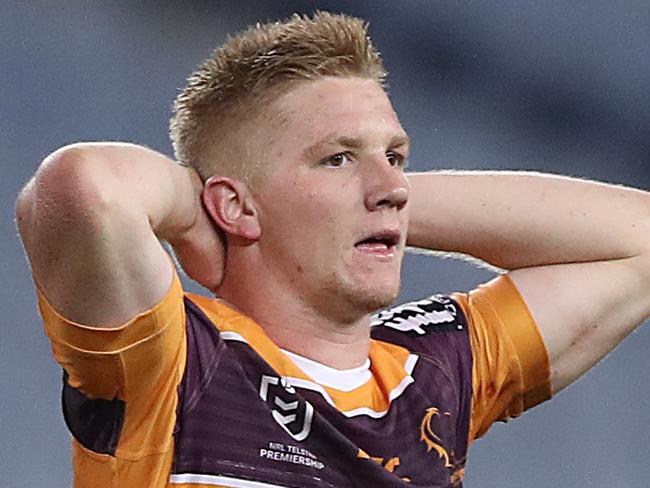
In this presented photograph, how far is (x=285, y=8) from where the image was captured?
221 centimetres

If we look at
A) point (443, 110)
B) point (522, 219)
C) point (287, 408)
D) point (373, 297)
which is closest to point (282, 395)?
point (287, 408)

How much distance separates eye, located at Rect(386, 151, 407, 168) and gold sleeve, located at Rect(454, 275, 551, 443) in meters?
0.20

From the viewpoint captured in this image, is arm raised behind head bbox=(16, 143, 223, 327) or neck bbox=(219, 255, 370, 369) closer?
arm raised behind head bbox=(16, 143, 223, 327)

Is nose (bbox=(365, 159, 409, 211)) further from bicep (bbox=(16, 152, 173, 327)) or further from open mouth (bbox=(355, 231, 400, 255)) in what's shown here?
bicep (bbox=(16, 152, 173, 327))

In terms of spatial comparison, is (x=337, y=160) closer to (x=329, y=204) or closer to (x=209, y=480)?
(x=329, y=204)

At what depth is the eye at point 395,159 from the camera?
3.98ft

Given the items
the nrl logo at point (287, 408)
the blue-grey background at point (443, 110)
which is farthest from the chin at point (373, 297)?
the blue-grey background at point (443, 110)

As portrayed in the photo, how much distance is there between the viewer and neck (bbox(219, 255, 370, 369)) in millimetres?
1197

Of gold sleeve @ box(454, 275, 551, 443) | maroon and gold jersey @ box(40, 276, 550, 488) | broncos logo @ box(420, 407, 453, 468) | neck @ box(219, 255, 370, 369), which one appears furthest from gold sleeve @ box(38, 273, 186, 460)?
gold sleeve @ box(454, 275, 551, 443)

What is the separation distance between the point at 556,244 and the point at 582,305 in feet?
0.22

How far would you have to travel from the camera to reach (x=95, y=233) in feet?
3.12

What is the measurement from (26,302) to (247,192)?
0.87m

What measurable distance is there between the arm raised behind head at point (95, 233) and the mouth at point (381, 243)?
0.21m

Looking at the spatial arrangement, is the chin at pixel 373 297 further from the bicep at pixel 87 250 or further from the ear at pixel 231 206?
the bicep at pixel 87 250
